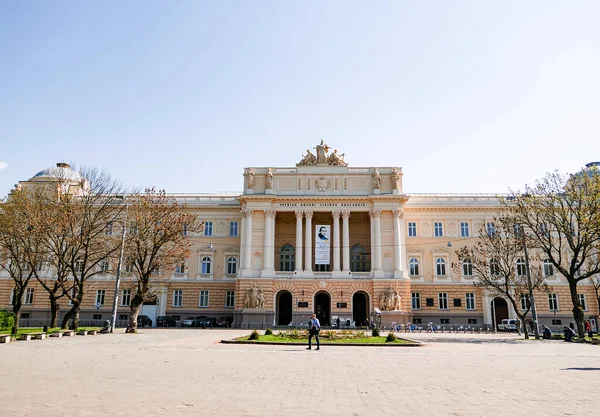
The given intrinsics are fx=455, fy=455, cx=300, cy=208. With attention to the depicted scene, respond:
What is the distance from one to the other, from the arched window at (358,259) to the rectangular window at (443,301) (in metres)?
9.48

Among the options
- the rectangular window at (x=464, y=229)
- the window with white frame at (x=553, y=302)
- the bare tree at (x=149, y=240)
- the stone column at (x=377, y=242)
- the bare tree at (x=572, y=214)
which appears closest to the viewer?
the bare tree at (x=572, y=214)

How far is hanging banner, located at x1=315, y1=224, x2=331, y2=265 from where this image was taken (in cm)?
5411

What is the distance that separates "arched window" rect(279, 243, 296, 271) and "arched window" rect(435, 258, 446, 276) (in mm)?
18427

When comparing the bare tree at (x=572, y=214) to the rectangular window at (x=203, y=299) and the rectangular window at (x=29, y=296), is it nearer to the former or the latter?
the rectangular window at (x=203, y=299)

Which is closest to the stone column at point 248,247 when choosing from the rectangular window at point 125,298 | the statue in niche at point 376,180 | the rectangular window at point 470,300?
the statue in niche at point 376,180

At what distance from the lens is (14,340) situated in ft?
88.1

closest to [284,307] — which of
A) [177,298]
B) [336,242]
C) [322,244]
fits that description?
[322,244]

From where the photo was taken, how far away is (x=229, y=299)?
58.3 meters

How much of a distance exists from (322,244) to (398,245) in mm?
9162

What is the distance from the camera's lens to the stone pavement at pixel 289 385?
906 centimetres

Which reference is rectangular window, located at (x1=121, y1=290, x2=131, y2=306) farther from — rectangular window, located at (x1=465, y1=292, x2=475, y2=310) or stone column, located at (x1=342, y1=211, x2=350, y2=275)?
rectangular window, located at (x1=465, y1=292, x2=475, y2=310)

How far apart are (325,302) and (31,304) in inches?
1455

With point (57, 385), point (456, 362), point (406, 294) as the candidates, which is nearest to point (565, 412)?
point (456, 362)

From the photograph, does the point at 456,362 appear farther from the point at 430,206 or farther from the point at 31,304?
the point at 31,304
